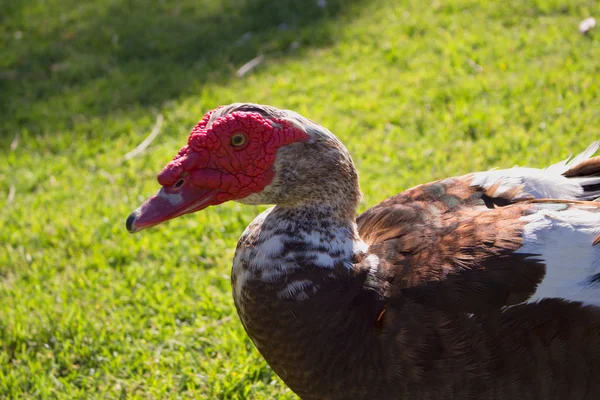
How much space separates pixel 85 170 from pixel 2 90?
1441mm

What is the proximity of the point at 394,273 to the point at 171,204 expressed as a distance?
75 centimetres

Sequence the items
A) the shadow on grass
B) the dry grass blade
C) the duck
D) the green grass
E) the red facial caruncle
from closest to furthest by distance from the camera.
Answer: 1. the duck
2. the red facial caruncle
3. the green grass
4. the dry grass blade
5. the shadow on grass

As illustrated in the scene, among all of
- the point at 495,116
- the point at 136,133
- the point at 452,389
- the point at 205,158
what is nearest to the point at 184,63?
the point at 136,133

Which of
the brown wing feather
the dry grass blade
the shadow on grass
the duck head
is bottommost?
the dry grass blade

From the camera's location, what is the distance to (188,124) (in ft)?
15.8

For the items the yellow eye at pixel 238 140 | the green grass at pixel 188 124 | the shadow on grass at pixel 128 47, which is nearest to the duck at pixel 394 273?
the yellow eye at pixel 238 140

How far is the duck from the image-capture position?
2062mm

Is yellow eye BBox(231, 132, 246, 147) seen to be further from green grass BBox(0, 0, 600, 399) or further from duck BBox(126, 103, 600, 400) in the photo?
green grass BBox(0, 0, 600, 399)

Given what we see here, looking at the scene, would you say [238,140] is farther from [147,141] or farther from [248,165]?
[147,141]

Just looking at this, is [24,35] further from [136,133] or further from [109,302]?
[109,302]

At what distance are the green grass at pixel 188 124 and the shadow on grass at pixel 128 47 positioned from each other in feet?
0.06

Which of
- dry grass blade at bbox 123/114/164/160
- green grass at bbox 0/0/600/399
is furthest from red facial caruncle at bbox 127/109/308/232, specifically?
dry grass blade at bbox 123/114/164/160

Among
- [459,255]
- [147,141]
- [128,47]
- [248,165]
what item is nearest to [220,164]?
[248,165]

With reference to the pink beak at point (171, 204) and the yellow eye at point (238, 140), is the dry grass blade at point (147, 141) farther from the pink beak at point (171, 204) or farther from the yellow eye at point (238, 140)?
the yellow eye at point (238, 140)
